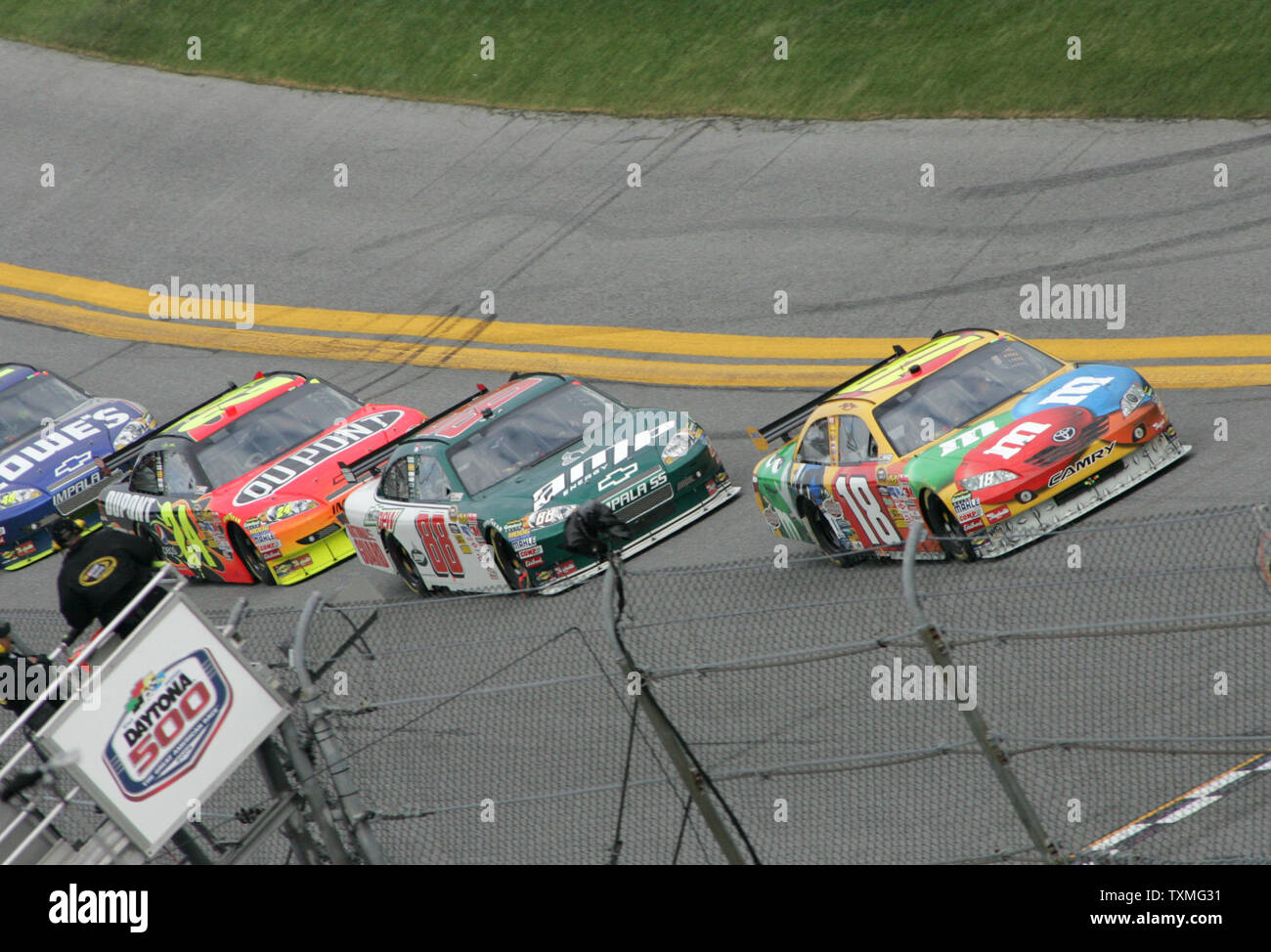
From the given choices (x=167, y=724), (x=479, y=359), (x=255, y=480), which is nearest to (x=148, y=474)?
(x=255, y=480)

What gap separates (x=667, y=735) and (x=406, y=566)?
7608 mm

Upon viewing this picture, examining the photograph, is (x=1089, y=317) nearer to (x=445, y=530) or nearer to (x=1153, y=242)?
(x=1153, y=242)

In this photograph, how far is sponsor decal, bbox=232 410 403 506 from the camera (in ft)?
49.8

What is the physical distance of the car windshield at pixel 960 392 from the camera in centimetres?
1176

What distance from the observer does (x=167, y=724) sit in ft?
22.6

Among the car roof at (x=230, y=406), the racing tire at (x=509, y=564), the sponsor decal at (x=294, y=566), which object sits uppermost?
the car roof at (x=230, y=406)

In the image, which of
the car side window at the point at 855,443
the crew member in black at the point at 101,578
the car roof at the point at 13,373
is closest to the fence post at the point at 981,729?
the crew member in black at the point at 101,578

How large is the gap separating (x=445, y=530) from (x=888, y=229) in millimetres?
7761

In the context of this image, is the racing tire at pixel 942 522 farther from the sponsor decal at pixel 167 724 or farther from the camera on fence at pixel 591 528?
the sponsor decal at pixel 167 724

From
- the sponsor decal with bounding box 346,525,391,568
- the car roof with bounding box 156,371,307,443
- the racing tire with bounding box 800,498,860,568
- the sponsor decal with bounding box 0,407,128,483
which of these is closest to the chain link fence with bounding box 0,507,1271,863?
the racing tire with bounding box 800,498,860,568

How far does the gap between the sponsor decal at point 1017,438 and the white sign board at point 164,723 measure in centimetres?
561

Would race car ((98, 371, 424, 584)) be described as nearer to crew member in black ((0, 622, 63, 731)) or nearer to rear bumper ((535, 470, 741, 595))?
rear bumper ((535, 470, 741, 595))
